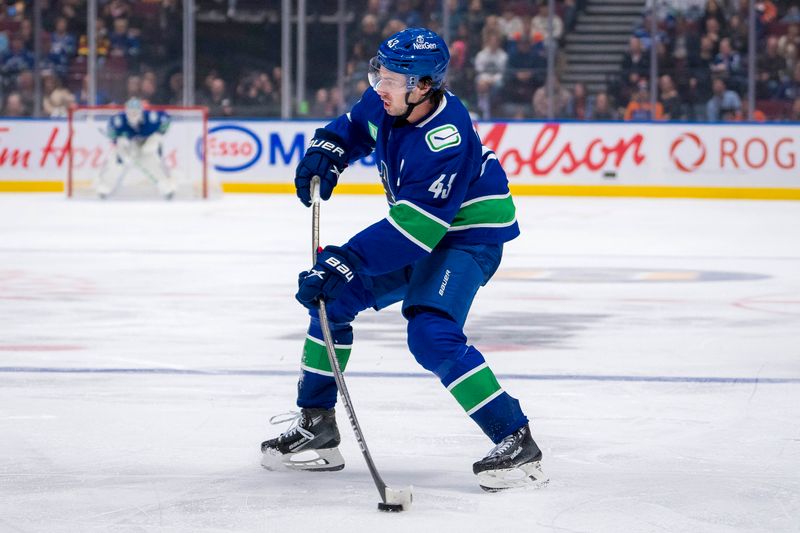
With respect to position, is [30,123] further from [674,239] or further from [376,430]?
[376,430]

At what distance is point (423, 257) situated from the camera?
3516 mm

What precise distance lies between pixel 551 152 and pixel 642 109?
1.07 meters

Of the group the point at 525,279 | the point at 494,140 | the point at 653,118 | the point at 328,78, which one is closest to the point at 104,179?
the point at 328,78

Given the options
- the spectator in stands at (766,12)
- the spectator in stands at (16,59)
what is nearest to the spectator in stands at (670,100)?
the spectator in stands at (766,12)

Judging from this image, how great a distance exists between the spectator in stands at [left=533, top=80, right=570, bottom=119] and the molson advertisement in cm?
24

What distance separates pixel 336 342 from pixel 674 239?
754 cm

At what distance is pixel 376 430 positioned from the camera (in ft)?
13.7

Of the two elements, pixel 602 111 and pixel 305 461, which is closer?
pixel 305 461

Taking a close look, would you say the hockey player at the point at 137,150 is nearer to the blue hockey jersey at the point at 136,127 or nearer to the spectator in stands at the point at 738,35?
the blue hockey jersey at the point at 136,127

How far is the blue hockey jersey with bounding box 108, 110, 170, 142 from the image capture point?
1495 cm

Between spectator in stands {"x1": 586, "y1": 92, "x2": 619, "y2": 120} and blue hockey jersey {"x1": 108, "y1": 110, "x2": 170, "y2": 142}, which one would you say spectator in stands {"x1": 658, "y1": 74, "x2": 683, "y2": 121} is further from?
blue hockey jersey {"x1": 108, "y1": 110, "x2": 170, "y2": 142}

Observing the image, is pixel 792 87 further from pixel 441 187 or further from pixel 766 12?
pixel 441 187

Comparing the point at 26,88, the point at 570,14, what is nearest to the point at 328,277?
the point at 570,14

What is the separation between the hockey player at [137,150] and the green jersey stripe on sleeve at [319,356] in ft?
38.0
